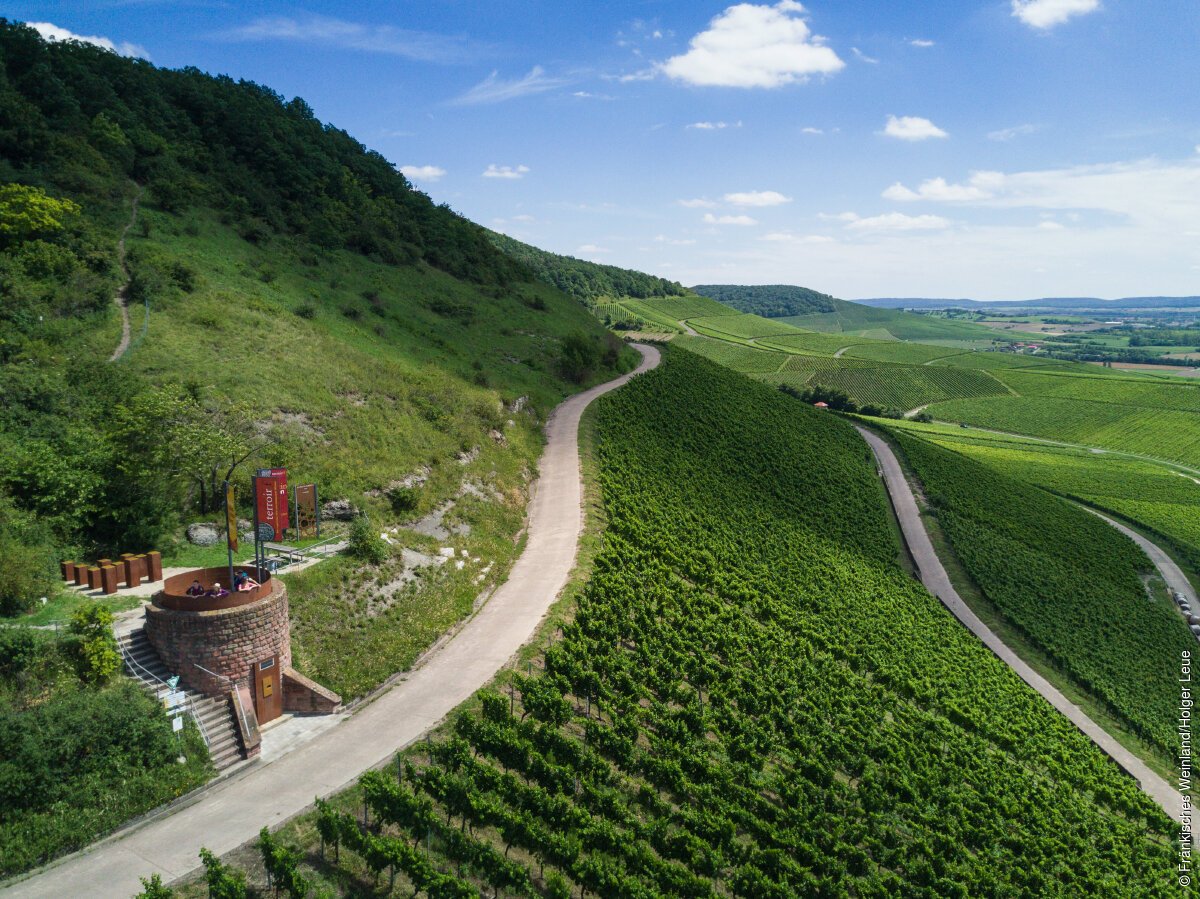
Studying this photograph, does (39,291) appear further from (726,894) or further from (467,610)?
(726,894)

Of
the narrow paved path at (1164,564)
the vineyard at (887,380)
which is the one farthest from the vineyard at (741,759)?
the vineyard at (887,380)

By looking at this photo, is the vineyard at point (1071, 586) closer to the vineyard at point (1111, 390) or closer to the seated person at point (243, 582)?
the seated person at point (243, 582)

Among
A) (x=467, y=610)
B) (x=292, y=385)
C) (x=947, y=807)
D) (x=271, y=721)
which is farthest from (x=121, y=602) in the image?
(x=947, y=807)

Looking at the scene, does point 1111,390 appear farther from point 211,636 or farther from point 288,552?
point 211,636

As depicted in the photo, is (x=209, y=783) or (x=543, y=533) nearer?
(x=209, y=783)

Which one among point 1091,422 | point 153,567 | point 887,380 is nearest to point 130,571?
point 153,567

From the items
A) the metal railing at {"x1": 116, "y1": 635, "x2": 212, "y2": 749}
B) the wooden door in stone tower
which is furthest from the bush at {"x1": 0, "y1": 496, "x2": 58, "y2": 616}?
the wooden door in stone tower

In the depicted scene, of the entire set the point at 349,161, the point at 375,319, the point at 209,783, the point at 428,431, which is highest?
the point at 349,161
